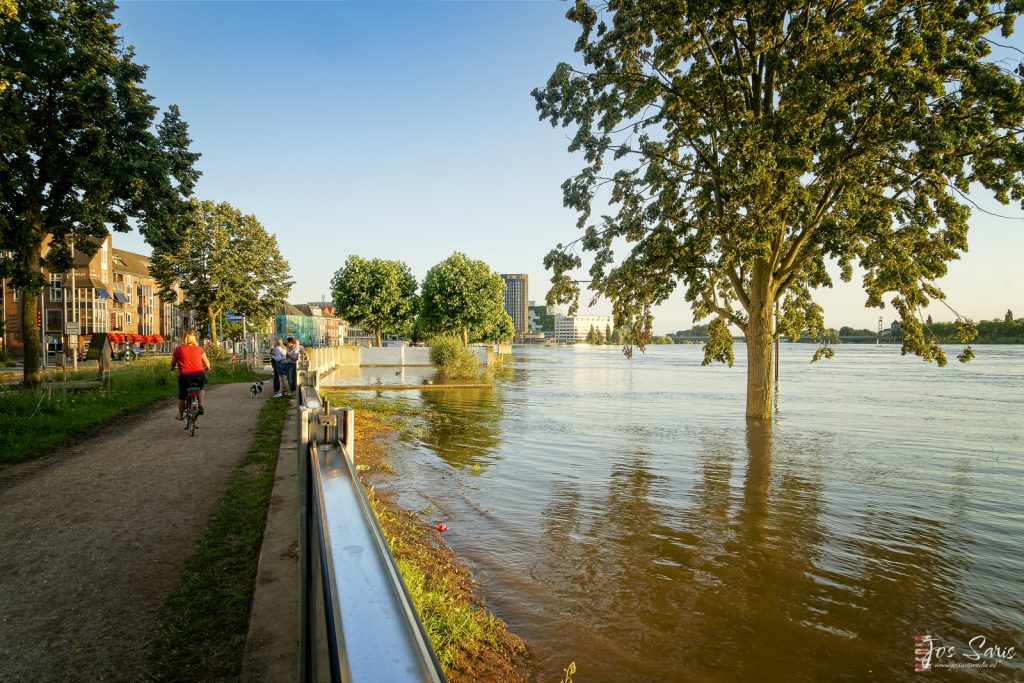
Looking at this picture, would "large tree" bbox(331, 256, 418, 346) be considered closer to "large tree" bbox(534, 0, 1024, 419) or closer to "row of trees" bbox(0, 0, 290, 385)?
"row of trees" bbox(0, 0, 290, 385)

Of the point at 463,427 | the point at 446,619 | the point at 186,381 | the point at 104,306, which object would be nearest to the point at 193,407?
the point at 186,381

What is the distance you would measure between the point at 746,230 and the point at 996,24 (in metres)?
6.79

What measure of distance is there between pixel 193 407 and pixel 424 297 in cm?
5400

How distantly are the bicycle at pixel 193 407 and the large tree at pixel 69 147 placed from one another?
813cm

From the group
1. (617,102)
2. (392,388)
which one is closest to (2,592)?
(617,102)

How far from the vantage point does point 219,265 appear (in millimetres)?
31750

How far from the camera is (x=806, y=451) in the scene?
1324cm

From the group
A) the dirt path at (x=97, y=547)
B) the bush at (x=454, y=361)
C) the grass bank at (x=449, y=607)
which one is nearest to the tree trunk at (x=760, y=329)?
the grass bank at (x=449, y=607)

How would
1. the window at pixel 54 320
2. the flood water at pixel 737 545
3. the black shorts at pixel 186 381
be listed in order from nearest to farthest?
the flood water at pixel 737 545 < the black shorts at pixel 186 381 < the window at pixel 54 320

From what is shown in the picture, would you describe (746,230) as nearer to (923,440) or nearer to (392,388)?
(923,440)

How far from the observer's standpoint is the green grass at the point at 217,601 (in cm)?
323

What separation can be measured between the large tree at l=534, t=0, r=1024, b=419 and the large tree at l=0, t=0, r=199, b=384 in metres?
12.5

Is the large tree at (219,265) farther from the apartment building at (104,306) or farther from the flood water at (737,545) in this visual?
the flood water at (737,545)

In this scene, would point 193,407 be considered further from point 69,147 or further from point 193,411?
point 69,147
